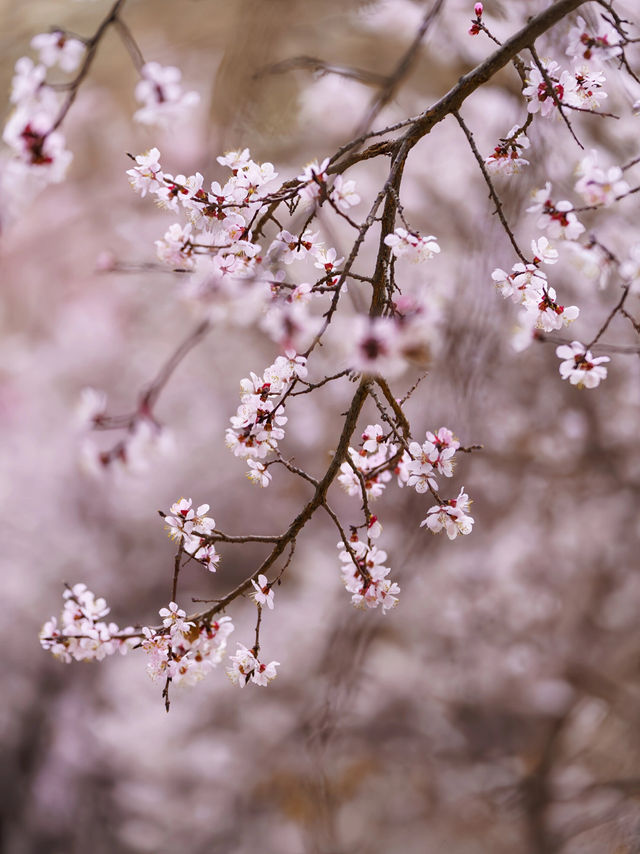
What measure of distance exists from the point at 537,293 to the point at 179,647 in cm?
72

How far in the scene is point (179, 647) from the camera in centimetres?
94

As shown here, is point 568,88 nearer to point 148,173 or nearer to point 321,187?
point 321,187

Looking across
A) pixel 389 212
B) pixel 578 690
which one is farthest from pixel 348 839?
pixel 389 212

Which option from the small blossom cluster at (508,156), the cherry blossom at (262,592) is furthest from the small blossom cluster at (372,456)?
the small blossom cluster at (508,156)

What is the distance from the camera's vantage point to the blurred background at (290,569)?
8.57 feet

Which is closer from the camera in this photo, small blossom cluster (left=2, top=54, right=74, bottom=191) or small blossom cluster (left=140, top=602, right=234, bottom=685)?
small blossom cluster (left=2, top=54, right=74, bottom=191)

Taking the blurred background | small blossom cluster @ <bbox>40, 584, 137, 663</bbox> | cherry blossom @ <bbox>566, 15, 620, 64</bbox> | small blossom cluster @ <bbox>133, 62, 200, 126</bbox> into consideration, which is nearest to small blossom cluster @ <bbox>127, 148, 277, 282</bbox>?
small blossom cluster @ <bbox>133, 62, 200, 126</bbox>

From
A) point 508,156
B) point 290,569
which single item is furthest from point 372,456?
point 290,569

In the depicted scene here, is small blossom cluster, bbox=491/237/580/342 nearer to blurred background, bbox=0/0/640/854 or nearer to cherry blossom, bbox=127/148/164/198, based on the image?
cherry blossom, bbox=127/148/164/198

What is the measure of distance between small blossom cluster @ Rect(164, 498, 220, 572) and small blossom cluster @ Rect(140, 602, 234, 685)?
0.09m

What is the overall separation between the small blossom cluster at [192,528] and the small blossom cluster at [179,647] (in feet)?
0.29

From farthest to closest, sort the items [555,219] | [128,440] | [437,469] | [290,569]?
[290,569] → [437,469] → [555,219] → [128,440]

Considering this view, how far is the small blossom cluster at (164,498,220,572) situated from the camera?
0.94 m

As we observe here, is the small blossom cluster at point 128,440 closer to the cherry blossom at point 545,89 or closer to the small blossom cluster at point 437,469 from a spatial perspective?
the small blossom cluster at point 437,469
